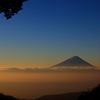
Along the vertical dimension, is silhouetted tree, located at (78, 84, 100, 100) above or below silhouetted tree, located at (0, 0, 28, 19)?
below

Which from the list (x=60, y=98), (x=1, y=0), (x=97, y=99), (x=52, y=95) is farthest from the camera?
(x=52, y=95)

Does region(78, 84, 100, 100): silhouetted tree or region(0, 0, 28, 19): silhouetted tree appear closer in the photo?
region(78, 84, 100, 100): silhouetted tree

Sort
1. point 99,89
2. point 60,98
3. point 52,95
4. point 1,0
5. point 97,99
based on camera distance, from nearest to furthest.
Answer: point 97,99, point 99,89, point 1,0, point 60,98, point 52,95

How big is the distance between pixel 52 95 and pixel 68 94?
1.93 metres

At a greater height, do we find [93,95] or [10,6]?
[10,6]

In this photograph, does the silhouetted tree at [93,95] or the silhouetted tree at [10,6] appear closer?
the silhouetted tree at [93,95]

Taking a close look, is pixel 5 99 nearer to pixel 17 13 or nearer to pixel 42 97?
pixel 42 97

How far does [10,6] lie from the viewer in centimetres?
1794

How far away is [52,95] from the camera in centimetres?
2308

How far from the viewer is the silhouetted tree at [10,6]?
17.6 m

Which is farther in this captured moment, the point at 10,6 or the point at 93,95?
the point at 10,6

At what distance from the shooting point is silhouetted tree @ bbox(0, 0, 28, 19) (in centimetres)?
1761

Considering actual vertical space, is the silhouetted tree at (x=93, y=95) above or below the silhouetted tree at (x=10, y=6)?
below

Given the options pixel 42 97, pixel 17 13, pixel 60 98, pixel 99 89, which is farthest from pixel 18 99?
pixel 99 89
